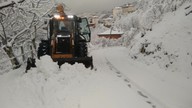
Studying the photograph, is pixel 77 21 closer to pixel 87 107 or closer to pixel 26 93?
pixel 26 93

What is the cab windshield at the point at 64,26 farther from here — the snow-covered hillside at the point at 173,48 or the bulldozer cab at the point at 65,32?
the snow-covered hillside at the point at 173,48

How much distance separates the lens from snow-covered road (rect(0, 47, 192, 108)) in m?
7.14

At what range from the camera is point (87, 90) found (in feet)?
28.3

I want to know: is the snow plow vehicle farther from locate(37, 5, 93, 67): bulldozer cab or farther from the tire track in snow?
the tire track in snow

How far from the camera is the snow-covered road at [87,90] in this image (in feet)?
23.4

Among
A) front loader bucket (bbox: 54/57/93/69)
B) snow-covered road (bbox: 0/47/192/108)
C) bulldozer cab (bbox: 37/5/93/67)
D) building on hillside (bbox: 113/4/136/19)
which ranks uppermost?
building on hillside (bbox: 113/4/136/19)

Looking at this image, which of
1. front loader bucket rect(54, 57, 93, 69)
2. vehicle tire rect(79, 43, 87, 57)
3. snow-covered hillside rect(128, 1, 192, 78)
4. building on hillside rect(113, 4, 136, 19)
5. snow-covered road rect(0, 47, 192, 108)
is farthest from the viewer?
building on hillside rect(113, 4, 136, 19)

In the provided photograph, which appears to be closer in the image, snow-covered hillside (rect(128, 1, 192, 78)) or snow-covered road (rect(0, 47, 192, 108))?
snow-covered road (rect(0, 47, 192, 108))

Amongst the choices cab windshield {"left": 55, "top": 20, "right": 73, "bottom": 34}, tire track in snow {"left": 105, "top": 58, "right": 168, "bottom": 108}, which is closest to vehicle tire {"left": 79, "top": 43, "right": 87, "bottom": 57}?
cab windshield {"left": 55, "top": 20, "right": 73, "bottom": 34}

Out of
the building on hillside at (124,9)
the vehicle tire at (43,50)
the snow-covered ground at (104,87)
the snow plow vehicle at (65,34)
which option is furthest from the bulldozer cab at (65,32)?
the building on hillside at (124,9)

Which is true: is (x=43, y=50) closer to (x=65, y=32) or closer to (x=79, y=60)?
(x=65, y=32)

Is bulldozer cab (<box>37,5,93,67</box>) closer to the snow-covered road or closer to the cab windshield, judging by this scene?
the cab windshield

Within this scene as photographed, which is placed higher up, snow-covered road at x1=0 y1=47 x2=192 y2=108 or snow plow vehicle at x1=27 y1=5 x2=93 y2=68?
snow plow vehicle at x1=27 y1=5 x2=93 y2=68

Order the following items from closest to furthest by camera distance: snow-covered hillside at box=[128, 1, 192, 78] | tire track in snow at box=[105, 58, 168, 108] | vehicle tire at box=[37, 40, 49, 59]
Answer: tire track in snow at box=[105, 58, 168, 108], snow-covered hillside at box=[128, 1, 192, 78], vehicle tire at box=[37, 40, 49, 59]
